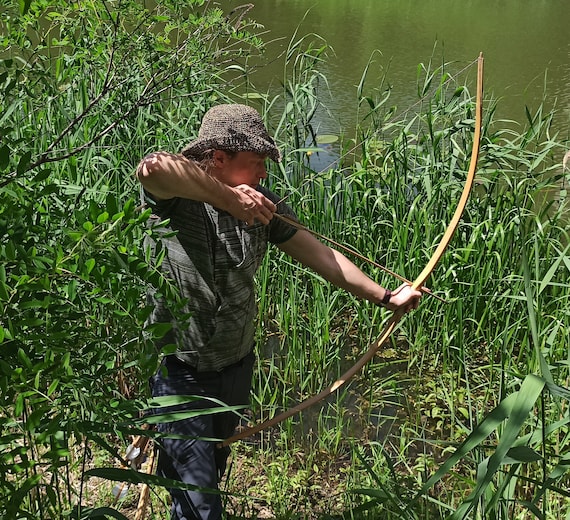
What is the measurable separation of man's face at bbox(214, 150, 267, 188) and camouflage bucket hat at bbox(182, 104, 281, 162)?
23 millimetres

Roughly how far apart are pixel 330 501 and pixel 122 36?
1555mm

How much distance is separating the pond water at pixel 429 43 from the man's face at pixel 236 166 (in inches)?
121

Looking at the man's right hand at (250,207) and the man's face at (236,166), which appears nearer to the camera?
the man's right hand at (250,207)

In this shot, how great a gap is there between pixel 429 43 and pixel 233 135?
8.91m

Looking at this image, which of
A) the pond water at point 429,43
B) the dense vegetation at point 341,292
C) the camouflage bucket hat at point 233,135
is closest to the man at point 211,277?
the camouflage bucket hat at point 233,135

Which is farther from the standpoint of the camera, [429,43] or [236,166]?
[429,43]

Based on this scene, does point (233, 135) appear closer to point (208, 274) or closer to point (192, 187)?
point (192, 187)

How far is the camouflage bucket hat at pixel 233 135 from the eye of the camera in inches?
66.6

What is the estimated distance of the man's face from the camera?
173 centimetres

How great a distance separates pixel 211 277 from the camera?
69.7 inches

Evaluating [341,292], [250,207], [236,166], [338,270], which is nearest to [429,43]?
[341,292]

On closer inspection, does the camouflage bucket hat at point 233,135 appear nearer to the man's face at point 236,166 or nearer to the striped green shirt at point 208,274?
the man's face at point 236,166

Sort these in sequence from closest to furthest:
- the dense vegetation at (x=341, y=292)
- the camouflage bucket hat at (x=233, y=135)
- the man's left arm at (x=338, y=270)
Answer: the camouflage bucket hat at (x=233, y=135)
the man's left arm at (x=338, y=270)
the dense vegetation at (x=341, y=292)

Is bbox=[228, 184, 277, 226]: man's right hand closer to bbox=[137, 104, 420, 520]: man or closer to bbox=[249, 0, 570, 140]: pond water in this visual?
bbox=[137, 104, 420, 520]: man
